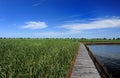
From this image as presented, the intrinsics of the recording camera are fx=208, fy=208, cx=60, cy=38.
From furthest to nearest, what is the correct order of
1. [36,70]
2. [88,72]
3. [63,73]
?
1. [88,72]
2. [63,73]
3. [36,70]

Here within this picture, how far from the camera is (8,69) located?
7.05m

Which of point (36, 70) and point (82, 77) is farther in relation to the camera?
point (82, 77)

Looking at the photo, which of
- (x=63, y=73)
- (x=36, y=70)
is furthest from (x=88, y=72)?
(x=36, y=70)

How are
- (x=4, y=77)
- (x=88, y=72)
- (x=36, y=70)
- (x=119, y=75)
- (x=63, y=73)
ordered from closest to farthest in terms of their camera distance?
1. (x=4, y=77)
2. (x=36, y=70)
3. (x=63, y=73)
4. (x=88, y=72)
5. (x=119, y=75)

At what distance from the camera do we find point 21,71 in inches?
275

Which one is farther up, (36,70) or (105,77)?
(36,70)

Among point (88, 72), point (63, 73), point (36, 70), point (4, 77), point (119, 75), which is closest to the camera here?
point (4, 77)

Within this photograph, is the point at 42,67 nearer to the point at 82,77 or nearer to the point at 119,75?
the point at 82,77

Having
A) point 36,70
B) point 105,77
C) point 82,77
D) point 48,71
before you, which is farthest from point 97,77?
point 36,70

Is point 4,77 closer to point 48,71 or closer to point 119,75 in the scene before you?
point 48,71

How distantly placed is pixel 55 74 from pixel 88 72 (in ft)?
6.79

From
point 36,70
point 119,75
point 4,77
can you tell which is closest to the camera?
point 4,77

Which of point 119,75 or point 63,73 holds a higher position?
point 63,73

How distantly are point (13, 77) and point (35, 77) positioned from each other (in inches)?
26.7
